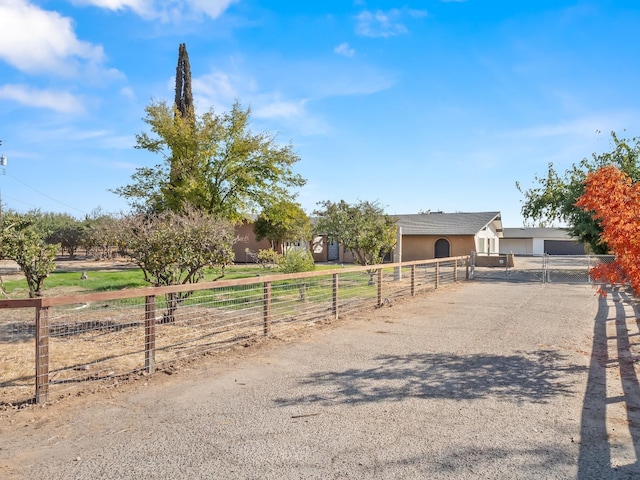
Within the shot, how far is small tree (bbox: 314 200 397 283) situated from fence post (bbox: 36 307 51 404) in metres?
13.4

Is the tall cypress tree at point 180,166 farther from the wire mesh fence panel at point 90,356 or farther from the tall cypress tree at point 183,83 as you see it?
the wire mesh fence panel at point 90,356

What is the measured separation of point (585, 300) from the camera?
1253cm

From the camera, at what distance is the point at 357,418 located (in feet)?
13.4

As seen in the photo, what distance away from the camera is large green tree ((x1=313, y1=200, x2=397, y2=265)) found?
1738 cm

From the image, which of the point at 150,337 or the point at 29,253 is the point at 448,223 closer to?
the point at 29,253

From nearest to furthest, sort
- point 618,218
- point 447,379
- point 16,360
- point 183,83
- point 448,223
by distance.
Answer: point 447,379
point 618,218
point 16,360
point 183,83
point 448,223

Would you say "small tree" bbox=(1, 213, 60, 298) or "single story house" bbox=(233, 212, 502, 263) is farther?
"single story house" bbox=(233, 212, 502, 263)

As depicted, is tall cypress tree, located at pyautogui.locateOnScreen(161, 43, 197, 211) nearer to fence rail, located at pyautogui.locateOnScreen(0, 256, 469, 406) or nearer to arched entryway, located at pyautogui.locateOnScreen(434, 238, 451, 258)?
fence rail, located at pyautogui.locateOnScreen(0, 256, 469, 406)

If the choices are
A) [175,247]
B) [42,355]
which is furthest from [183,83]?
[42,355]

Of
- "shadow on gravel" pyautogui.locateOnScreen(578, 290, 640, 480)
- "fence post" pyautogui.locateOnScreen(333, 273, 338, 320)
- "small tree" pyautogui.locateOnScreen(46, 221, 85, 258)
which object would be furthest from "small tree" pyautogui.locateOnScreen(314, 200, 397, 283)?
"small tree" pyautogui.locateOnScreen(46, 221, 85, 258)

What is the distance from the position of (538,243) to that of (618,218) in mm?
Answer: 52553

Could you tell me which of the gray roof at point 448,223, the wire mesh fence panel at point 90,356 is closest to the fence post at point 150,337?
the wire mesh fence panel at point 90,356

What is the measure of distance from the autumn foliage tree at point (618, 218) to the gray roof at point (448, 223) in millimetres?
27797

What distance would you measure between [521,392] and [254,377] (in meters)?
2.88
